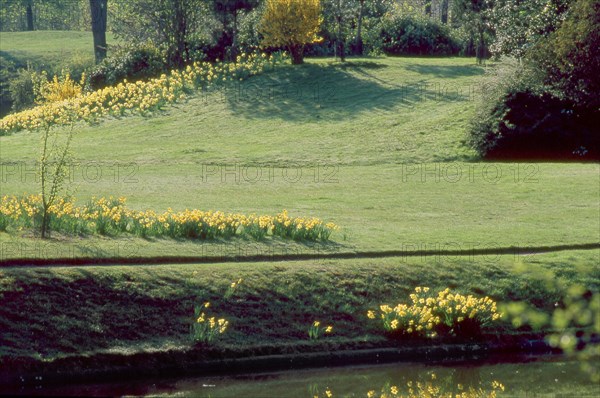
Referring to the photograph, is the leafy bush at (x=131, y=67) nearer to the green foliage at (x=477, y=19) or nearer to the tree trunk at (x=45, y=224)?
the green foliage at (x=477, y=19)

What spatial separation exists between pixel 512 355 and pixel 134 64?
28.7 m

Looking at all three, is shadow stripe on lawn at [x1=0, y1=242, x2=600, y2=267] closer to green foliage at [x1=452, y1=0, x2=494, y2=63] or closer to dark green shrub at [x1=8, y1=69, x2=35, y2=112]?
green foliage at [x1=452, y1=0, x2=494, y2=63]

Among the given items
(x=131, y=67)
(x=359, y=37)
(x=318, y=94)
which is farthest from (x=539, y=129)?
(x=131, y=67)

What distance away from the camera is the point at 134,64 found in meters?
41.3

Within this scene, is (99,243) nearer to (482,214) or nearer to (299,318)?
(299,318)

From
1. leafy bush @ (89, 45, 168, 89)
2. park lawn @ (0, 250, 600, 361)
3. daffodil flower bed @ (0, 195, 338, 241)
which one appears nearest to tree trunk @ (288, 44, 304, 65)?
leafy bush @ (89, 45, 168, 89)

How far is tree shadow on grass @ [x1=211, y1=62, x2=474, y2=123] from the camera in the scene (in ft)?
118

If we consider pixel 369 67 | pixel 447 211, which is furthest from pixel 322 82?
pixel 447 211

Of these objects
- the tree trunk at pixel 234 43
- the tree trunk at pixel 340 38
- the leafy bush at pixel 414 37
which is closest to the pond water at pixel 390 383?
the tree trunk at pixel 340 38

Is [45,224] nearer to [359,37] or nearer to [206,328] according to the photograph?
[206,328]

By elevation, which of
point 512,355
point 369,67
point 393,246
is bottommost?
Answer: point 512,355

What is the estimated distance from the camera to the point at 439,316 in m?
16.4

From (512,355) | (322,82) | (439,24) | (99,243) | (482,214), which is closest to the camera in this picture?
(512,355)

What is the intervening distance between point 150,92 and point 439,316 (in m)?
24.9
